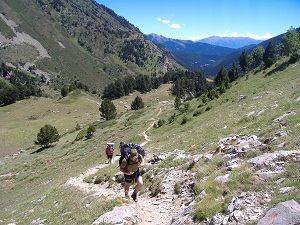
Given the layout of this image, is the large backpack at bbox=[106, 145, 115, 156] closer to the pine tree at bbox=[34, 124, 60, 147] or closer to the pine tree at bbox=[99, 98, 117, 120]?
the pine tree at bbox=[34, 124, 60, 147]

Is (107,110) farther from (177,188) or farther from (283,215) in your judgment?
(283,215)

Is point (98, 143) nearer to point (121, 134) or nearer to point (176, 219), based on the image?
point (121, 134)

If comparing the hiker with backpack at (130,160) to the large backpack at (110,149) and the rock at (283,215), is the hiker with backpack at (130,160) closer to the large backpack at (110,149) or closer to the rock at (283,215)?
the rock at (283,215)

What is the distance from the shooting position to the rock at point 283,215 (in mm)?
7969

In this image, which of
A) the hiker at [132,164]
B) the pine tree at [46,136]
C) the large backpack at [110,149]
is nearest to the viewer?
the hiker at [132,164]

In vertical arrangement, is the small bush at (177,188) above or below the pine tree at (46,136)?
above

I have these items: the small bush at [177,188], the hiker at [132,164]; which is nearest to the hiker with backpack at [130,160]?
the hiker at [132,164]

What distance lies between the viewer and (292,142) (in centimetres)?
1348

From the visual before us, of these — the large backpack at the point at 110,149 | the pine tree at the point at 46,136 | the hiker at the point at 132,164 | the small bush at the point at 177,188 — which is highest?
the hiker at the point at 132,164

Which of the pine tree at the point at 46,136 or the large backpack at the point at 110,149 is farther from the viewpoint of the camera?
the pine tree at the point at 46,136

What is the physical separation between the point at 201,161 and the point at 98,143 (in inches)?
1676

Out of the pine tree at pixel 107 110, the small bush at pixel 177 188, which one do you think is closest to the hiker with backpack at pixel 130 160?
the small bush at pixel 177 188

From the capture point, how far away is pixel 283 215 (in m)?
8.20

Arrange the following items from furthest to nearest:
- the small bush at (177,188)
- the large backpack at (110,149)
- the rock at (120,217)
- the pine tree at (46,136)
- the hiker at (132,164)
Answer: the pine tree at (46,136) < the large backpack at (110,149) < the small bush at (177,188) < the hiker at (132,164) < the rock at (120,217)
